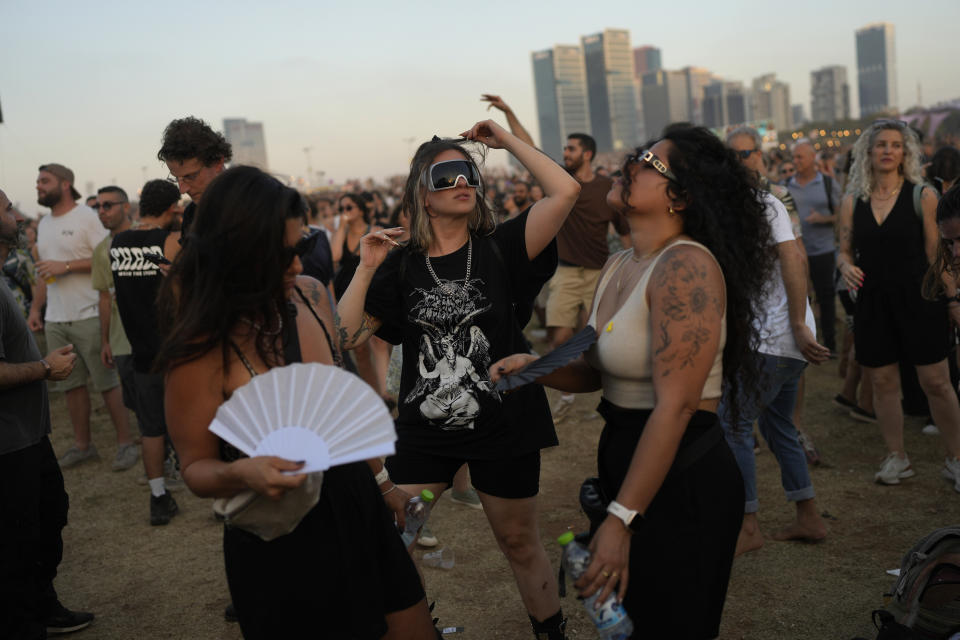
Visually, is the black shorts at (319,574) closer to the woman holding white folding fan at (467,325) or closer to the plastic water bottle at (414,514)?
the plastic water bottle at (414,514)

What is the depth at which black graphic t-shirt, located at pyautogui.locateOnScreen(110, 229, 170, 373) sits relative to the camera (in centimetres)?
546

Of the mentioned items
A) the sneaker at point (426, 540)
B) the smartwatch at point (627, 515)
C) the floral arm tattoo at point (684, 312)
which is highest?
the floral arm tattoo at point (684, 312)

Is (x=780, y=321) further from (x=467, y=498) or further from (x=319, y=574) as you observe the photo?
(x=319, y=574)

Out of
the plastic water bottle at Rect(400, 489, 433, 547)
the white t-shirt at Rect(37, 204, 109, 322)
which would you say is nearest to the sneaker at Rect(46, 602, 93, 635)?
the plastic water bottle at Rect(400, 489, 433, 547)

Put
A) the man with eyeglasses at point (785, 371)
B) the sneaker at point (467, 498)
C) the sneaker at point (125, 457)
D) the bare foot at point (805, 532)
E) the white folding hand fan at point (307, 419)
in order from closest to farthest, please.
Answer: the white folding hand fan at point (307, 419)
the man with eyeglasses at point (785, 371)
the bare foot at point (805, 532)
the sneaker at point (467, 498)
the sneaker at point (125, 457)

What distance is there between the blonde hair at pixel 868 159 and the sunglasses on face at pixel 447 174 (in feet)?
11.2

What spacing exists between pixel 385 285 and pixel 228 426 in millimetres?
1493

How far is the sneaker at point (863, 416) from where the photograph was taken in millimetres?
6457

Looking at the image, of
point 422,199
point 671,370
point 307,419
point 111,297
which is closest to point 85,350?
point 111,297

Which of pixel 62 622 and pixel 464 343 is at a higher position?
pixel 464 343

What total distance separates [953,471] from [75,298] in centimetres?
753

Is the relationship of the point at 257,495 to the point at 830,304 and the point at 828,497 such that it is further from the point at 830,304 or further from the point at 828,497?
the point at 830,304

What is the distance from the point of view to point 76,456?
7.25m

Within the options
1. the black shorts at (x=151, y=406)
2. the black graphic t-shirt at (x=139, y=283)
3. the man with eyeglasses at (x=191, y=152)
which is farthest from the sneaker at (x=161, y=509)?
the man with eyeglasses at (x=191, y=152)
